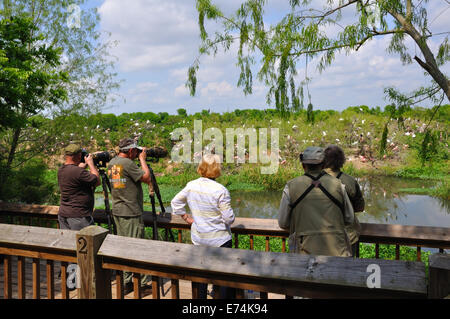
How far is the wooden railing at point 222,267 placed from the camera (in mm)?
1727

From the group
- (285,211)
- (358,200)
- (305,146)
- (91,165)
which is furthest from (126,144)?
(305,146)

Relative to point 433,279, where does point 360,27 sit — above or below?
above

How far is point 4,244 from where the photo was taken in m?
2.89

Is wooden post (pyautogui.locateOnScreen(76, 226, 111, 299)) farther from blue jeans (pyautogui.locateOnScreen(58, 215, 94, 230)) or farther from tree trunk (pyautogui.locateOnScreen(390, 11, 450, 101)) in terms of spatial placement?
tree trunk (pyautogui.locateOnScreen(390, 11, 450, 101))

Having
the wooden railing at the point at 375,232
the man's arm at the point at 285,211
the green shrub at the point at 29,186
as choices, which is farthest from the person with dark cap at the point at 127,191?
the green shrub at the point at 29,186

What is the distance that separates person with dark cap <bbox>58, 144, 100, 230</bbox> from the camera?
3.79m

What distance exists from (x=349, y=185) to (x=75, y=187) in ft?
8.18

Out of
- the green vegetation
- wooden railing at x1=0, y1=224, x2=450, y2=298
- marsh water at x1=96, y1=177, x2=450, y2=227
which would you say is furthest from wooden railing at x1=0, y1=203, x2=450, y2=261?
the green vegetation

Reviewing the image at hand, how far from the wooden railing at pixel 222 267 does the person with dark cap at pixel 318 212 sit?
768mm

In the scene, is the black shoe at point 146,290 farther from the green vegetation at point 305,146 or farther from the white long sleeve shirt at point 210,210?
the green vegetation at point 305,146

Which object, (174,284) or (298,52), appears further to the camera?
(298,52)
